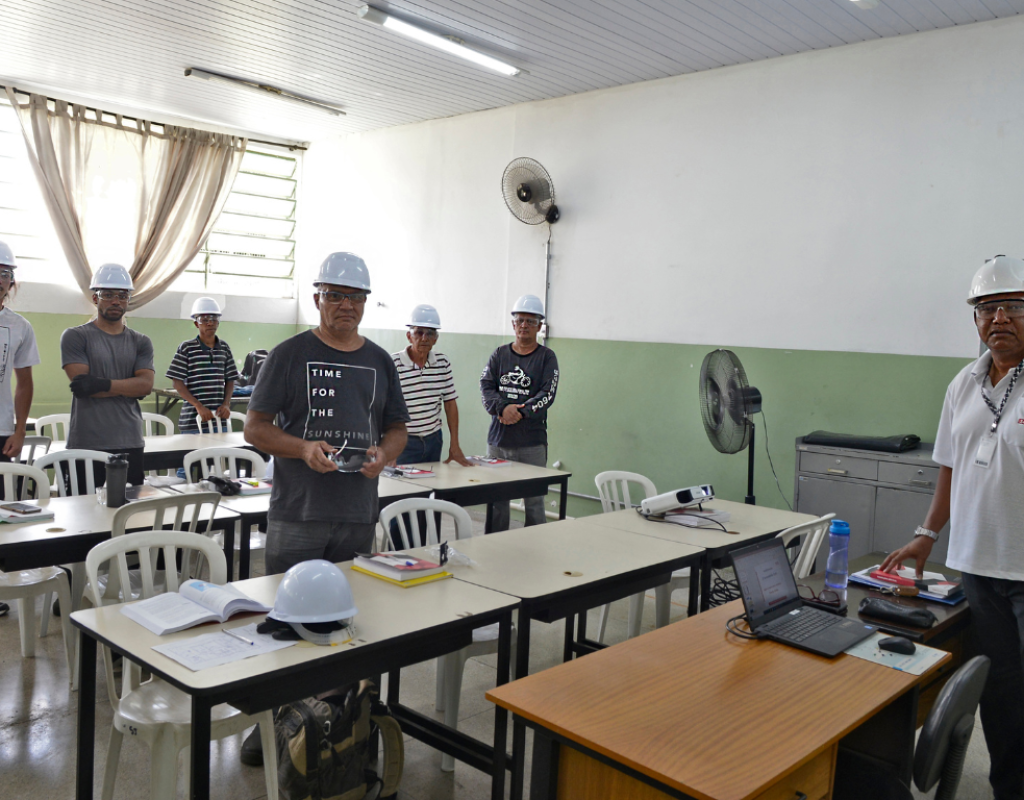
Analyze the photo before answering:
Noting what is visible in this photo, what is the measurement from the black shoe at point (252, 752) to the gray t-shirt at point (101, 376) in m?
2.18

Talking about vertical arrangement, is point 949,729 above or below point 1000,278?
below

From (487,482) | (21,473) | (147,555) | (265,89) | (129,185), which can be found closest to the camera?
(147,555)

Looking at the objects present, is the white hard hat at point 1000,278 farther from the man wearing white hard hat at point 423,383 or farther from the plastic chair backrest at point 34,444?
the plastic chair backrest at point 34,444

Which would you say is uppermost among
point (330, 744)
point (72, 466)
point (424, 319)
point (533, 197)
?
point (533, 197)

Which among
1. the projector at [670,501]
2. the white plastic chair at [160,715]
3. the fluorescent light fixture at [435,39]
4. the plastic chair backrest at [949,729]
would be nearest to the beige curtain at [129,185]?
the fluorescent light fixture at [435,39]

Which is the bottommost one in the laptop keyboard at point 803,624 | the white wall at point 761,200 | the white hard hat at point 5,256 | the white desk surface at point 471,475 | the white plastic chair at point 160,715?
the white plastic chair at point 160,715

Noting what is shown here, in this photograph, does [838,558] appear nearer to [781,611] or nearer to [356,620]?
[781,611]

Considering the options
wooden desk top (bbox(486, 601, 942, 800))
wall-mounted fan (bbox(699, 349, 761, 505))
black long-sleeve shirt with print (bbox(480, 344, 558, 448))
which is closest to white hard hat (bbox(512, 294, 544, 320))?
black long-sleeve shirt with print (bbox(480, 344, 558, 448))

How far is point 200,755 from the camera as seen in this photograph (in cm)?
190

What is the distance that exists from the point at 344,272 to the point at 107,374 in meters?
2.23

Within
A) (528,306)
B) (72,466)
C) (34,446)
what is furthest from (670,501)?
(34,446)

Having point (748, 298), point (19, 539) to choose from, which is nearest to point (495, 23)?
point (748, 298)

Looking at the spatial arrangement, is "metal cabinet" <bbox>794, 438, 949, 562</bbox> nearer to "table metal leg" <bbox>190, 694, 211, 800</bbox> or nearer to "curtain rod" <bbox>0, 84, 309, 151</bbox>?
"table metal leg" <bbox>190, 694, 211, 800</bbox>

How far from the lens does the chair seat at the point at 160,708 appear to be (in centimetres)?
223
